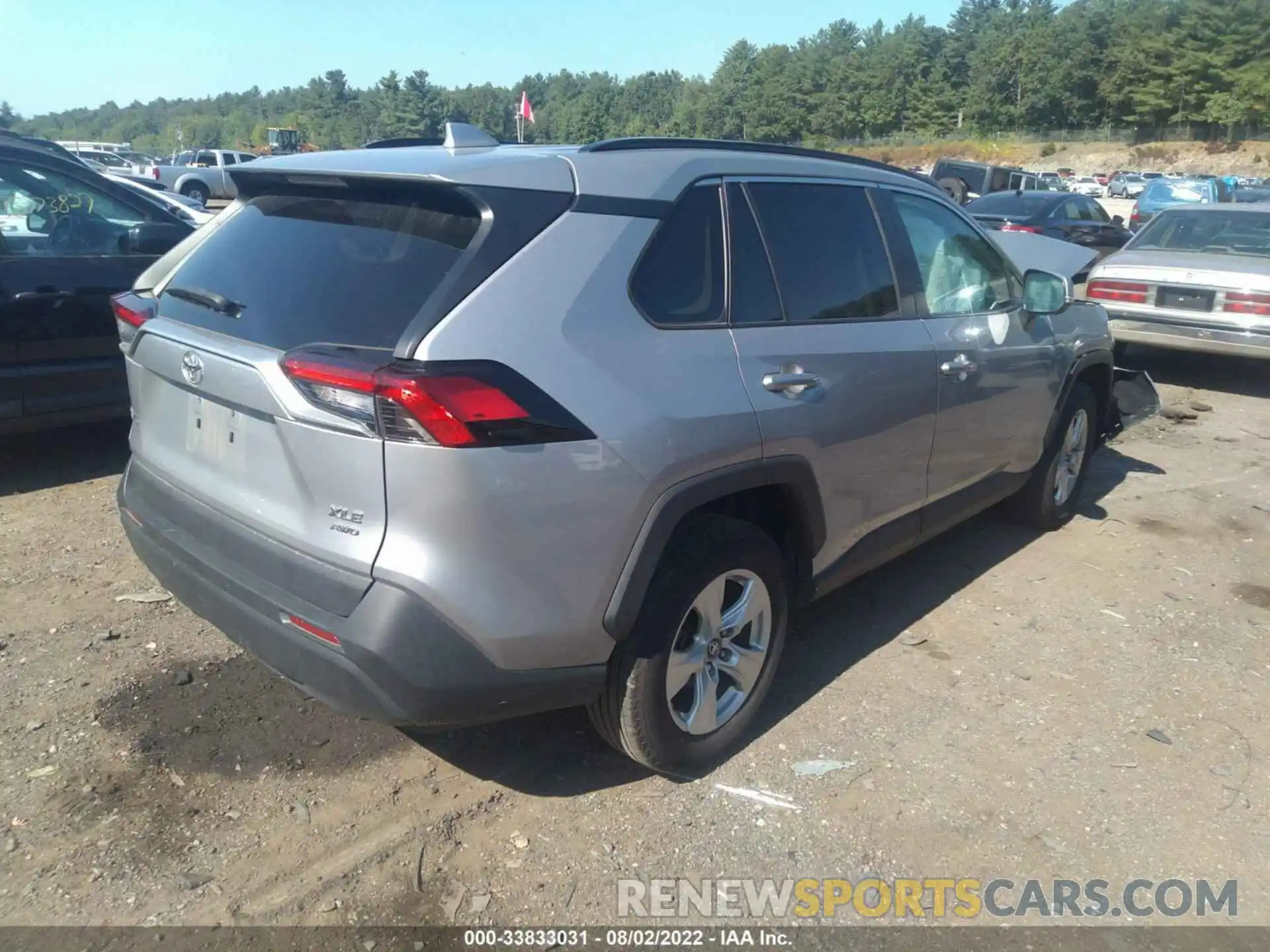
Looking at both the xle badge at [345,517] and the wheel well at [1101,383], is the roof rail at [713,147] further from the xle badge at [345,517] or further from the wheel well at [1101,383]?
the wheel well at [1101,383]

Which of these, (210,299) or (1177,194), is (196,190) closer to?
(1177,194)

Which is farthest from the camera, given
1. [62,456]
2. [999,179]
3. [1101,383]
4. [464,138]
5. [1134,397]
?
[999,179]

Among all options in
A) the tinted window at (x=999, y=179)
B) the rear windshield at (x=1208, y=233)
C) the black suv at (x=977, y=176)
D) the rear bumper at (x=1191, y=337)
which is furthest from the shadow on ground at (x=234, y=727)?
the tinted window at (x=999, y=179)

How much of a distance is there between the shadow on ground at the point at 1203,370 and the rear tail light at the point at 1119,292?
2.03ft

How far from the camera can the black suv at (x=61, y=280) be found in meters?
5.10

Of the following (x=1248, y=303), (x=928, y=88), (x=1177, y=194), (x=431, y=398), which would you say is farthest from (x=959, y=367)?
(x=928, y=88)

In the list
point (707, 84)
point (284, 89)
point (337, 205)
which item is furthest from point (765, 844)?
point (284, 89)

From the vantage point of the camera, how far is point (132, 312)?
3.14 meters

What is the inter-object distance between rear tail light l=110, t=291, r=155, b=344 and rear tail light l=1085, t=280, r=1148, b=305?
836 centimetres

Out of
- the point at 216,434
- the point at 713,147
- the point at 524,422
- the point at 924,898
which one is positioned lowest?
the point at 924,898

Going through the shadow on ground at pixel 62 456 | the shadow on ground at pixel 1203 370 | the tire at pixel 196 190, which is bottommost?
the shadow on ground at pixel 1203 370

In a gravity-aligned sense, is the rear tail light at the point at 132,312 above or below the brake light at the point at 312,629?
above

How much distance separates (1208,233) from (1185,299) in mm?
1123

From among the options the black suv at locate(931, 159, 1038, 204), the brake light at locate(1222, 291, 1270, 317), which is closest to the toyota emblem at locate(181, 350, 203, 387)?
the brake light at locate(1222, 291, 1270, 317)
